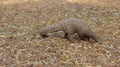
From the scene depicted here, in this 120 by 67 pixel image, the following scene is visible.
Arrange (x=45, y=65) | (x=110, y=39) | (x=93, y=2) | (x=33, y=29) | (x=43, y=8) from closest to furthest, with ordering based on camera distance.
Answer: (x=45, y=65), (x=110, y=39), (x=33, y=29), (x=43, y=8), (x=93, y=2)

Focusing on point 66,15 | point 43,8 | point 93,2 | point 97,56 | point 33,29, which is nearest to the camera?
point 97,56

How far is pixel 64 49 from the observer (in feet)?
18.5

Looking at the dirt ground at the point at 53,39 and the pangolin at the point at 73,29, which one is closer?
the dirt ground at the point at 53,39

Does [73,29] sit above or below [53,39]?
above

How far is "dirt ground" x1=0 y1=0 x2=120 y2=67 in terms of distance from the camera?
512 centimetres

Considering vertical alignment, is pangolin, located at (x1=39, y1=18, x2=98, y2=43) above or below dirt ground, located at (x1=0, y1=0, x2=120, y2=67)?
above

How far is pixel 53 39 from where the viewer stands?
614 centimetres

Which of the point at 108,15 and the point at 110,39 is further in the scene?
the point at 108,15

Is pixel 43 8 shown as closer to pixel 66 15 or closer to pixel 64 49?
pixel 66 15

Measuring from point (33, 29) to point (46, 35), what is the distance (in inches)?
37.5

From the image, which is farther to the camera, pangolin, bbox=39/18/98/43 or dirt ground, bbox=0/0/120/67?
pangolin, bbox=39/18/98/43

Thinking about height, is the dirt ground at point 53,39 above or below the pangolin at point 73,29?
below

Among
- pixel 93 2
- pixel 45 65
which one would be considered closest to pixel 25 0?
pixel 93 2

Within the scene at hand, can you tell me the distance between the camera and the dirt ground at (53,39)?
202 inches
